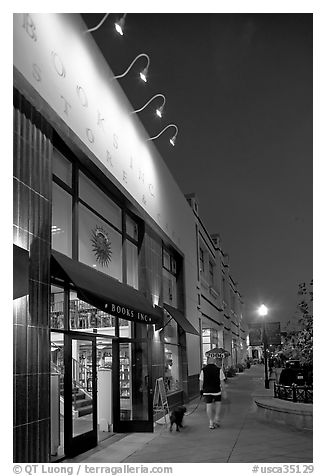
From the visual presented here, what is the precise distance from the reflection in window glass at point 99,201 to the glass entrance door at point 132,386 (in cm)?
196

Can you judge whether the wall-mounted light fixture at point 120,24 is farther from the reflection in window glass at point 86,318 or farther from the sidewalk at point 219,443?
the sidewalk at point 219,443

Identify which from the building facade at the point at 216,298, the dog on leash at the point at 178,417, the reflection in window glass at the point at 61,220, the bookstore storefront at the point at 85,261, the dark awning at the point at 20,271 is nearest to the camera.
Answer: the dark awning at the point at 20,271

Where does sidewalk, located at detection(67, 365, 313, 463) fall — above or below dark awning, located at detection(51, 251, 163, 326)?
below

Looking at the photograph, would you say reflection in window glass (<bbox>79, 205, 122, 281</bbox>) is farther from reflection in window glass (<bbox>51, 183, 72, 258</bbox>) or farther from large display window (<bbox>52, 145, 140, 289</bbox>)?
reflection in window glass (<bbox>51, 183, 72, 258</bbox>)

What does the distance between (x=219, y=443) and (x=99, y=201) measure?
12.5 ft

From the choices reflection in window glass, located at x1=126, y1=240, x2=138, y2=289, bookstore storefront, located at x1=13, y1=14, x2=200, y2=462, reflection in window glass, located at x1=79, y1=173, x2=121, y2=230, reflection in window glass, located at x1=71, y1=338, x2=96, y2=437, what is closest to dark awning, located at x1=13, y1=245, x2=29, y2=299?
bookstore storefront, located at x1=13, y1=14, x2=200, y2=462

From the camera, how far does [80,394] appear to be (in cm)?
745

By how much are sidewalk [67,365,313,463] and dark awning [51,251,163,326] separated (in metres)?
1.63

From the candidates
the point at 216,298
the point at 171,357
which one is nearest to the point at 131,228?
the point at 171,357

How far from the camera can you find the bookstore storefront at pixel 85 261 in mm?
5512

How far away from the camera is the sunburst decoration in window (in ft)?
27.7

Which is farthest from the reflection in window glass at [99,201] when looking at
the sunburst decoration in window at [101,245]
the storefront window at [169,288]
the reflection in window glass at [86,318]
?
the reflection in window glass at [86,318]
